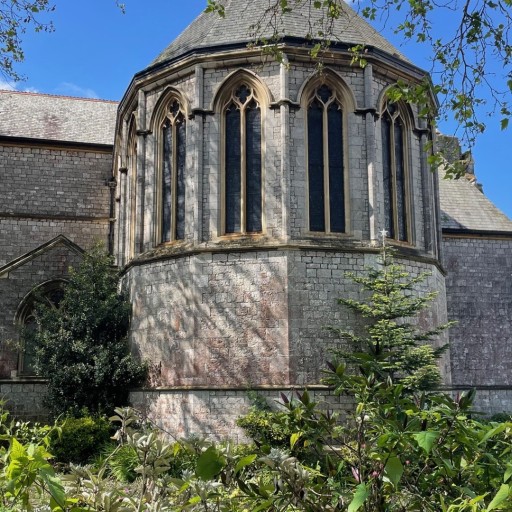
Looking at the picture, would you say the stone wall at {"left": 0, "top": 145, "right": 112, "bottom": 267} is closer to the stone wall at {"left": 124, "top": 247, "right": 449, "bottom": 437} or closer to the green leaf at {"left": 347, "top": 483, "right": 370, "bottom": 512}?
the stone wall at {"left": 124, "top": 247, "right": 449, "bottom": 437}

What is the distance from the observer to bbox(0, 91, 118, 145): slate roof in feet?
69.2

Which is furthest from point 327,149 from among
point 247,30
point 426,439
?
point 426,439

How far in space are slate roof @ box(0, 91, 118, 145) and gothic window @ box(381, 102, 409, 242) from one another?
34.2 feet

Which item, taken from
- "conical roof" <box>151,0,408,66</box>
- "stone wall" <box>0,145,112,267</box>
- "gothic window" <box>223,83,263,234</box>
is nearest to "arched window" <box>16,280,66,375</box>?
"stone wall" <box>0,145,112,267</box>

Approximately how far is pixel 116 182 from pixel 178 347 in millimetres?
8625

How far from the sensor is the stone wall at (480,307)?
2003cm

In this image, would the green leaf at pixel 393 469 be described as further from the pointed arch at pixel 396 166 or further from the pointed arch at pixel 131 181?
the pointed arch at pixel 131 181

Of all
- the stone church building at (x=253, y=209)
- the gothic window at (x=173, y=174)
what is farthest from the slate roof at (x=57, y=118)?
the gothic window at (x=173, y=174)

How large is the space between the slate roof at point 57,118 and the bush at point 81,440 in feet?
36.5

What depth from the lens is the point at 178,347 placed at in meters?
13.3

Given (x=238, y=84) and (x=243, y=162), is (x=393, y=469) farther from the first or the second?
(x=238, y=84)

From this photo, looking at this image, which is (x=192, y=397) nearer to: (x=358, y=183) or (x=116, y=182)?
(x=358, y=183)

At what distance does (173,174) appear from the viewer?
14.6 m

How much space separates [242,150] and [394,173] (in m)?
3.59
